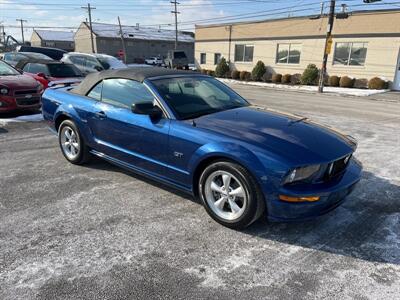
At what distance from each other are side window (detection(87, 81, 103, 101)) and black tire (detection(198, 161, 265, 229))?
86.0 inches

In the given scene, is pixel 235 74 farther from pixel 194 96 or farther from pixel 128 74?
pixel 194 96

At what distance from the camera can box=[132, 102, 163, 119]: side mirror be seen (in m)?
3.86

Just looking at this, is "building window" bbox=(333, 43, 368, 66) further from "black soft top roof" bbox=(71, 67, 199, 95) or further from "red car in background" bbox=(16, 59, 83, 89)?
"black soft top roof" bbox=(71, 67, 199, 95)

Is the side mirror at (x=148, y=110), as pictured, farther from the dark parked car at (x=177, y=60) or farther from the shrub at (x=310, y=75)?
the dark parked car at (x=177, y=60)

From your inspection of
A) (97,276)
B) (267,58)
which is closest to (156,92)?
(97,276)

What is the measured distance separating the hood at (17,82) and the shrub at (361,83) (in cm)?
2074

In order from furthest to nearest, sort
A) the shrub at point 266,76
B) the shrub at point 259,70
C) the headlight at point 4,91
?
the shrub at point 266,76 < the shrub at point 259,70 < the headlight at point 4,91

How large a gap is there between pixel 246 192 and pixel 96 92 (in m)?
2.80

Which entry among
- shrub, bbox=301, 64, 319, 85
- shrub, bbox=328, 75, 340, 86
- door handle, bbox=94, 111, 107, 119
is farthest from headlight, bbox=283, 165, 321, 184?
shrub, bbox=301, 64, 319, 85

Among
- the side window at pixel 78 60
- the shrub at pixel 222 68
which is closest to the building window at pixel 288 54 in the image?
the shrub at pixel 222 68

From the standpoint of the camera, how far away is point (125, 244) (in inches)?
130

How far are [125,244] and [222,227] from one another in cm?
101

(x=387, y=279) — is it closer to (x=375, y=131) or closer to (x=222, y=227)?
(x=222, y=227)

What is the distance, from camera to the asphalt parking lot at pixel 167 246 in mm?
2740
